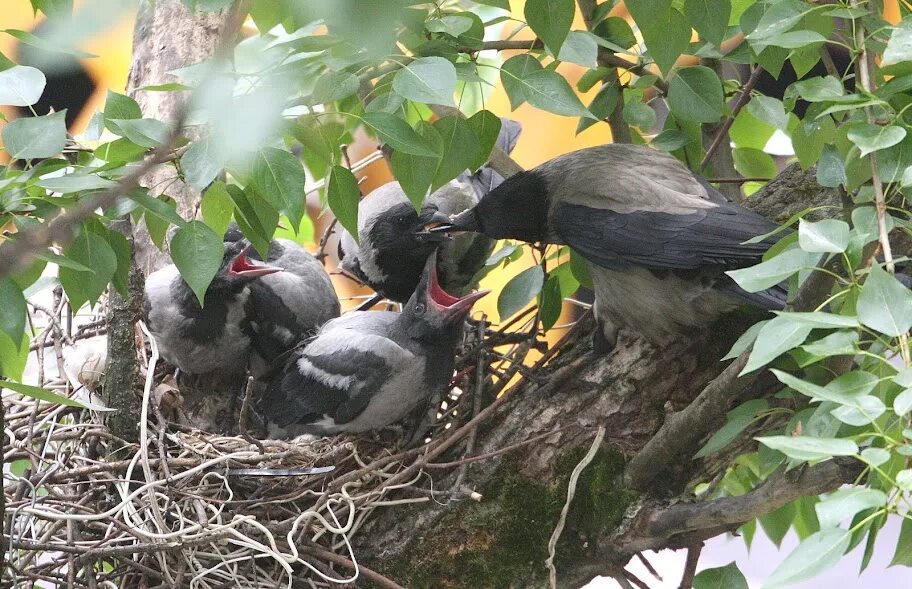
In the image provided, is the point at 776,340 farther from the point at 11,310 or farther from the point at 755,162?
the point at 755,162

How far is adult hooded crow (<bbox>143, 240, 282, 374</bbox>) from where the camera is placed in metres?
1.98

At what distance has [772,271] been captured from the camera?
2.83 feet

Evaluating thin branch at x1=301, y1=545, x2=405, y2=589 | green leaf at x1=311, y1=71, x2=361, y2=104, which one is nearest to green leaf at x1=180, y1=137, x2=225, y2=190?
green leaf at x1=311, y1=71, x2=361, y2=104

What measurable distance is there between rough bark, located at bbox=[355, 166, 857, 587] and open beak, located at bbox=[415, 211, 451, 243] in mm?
456

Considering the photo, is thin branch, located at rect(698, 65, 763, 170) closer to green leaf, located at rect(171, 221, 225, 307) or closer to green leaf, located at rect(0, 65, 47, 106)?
green leaf, located at rect(171, 221, 225, 307)

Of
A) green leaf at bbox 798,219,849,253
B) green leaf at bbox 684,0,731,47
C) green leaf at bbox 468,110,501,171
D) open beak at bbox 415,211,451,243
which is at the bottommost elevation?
open beak at bbox 415,211,451,243

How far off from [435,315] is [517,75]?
0.82 meters

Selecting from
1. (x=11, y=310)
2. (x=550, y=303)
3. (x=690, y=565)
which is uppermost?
(x=11, y=310)

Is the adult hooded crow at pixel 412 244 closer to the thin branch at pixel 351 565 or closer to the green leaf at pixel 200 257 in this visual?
the thin branch at pixel 351 565

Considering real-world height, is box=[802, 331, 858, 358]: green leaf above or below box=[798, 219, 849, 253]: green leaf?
below

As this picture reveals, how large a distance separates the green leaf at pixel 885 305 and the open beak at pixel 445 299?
1077 mm

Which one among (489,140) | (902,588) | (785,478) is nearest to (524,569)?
(785,478)

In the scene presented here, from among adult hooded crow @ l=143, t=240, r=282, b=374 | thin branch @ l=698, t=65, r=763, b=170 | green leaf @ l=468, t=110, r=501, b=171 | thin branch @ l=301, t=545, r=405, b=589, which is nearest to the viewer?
green leaf @ l=468, t=110, r=501, b=171

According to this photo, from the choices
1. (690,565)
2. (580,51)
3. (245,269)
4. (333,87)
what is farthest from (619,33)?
(245,269)
